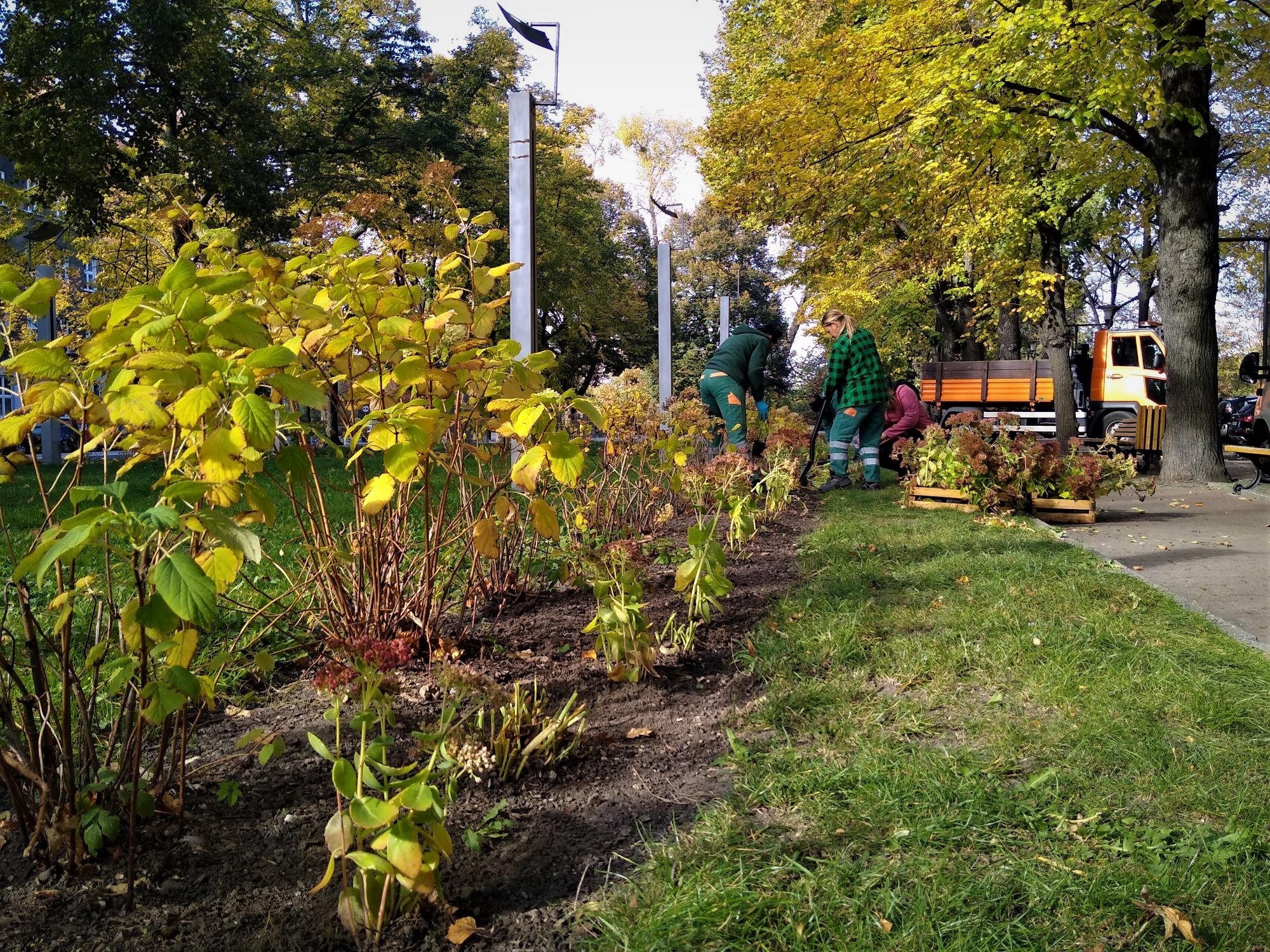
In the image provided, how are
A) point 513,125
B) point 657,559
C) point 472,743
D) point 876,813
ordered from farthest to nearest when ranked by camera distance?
1. point 513,125
2. point 657,559
3. point 472,743
4. point 876,813

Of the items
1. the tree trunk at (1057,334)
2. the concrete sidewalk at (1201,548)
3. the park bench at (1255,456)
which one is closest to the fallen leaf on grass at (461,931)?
the concrete sidewalk at (1201,548)

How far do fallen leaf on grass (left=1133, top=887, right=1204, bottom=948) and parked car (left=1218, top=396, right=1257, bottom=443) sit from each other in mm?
20431

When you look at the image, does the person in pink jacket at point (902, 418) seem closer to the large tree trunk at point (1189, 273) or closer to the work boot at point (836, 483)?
the work boot at point (836, 483)

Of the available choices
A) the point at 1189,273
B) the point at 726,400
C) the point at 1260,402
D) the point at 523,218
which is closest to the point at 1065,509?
the point at 726,400

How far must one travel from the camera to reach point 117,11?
15.2m

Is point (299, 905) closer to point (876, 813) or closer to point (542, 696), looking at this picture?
point (542, 696)

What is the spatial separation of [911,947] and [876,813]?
52cm

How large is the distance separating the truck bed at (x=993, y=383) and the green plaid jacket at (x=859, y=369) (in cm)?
1230

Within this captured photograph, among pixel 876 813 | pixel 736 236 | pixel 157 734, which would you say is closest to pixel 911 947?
pixel 876 813

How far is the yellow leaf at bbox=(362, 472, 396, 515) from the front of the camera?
7.83 ft

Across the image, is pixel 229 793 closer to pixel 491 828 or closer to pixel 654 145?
pixel 491 828

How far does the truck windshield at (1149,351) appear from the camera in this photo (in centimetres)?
1862

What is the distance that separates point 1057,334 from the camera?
1744cm

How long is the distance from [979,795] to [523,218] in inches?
185
